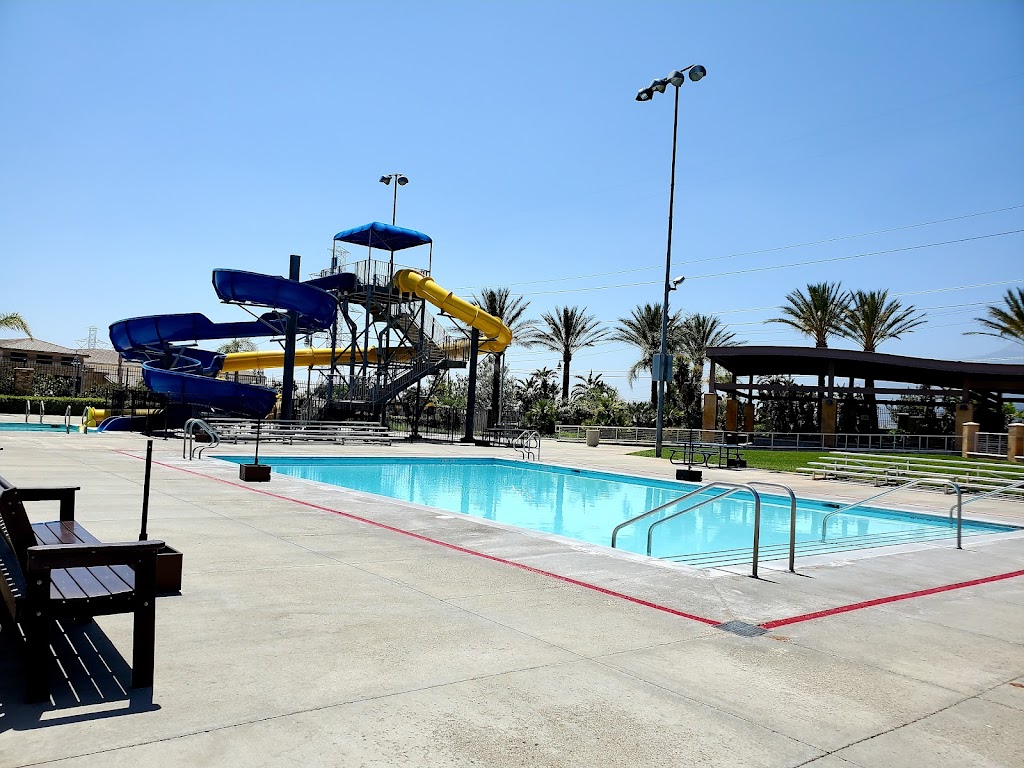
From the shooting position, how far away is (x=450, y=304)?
3769 centimetres

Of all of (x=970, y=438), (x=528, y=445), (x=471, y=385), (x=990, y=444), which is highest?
(x=471, y=385)

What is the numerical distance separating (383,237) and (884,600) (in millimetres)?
36201

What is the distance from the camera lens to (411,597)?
6645 mm

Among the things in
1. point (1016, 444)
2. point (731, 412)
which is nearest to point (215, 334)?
point (731, 412)

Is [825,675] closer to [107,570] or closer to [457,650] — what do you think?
[457,650]

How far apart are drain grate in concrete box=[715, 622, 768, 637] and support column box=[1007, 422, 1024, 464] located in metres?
28.2

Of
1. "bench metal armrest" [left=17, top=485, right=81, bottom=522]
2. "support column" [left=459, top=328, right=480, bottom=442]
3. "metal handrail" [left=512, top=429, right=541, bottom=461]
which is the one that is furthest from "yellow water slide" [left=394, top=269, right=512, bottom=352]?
"bench metal armrest" [left=17, top=485, right=81, bottom=522]

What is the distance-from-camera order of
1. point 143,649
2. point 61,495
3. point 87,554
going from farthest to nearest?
1. point 61,495
2. point 143,649
3. point 87,554

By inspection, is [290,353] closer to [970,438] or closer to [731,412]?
[731,412]

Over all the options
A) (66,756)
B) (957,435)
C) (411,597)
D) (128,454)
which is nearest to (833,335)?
(957,435)

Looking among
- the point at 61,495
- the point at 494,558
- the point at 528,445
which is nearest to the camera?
the point at 61,495

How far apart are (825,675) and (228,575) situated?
16.3ft

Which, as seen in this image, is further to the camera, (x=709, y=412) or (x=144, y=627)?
(x=709, y=412)

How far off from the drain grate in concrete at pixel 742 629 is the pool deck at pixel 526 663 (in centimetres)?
6
